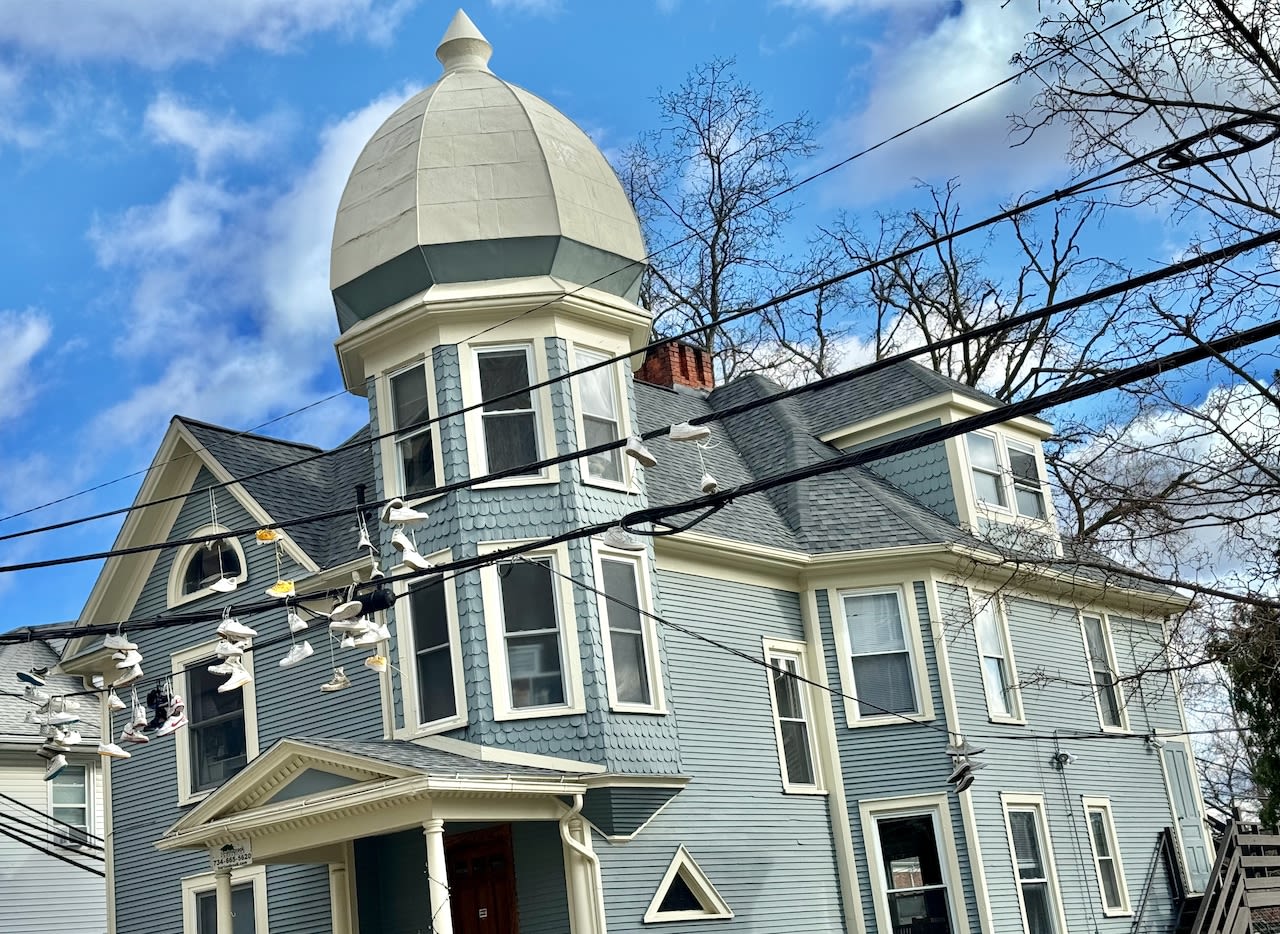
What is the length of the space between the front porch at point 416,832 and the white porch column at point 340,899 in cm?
1

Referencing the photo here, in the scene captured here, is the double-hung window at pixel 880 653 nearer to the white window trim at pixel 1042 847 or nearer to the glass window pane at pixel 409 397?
the white window trim at pixel 1042 847

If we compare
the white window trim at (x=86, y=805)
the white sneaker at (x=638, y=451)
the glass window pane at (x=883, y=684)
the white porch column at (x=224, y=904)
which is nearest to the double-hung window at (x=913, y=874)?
the glass window pane at (x=883, y=684)

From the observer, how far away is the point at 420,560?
11828 mm

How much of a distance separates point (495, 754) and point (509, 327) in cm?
472

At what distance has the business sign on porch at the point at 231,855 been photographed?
48.4ft

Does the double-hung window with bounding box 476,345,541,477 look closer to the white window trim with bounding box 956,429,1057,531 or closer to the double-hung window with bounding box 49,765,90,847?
the white window trim with bounding box 956,429,1057,531

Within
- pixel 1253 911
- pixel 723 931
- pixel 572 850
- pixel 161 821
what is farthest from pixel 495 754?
pixel 1253 911

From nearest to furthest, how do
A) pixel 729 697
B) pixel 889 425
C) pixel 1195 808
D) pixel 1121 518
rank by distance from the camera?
1. pixel 1121 518
2. pixel 729 697
3. pixel 889 425
4. pixel 1195 808

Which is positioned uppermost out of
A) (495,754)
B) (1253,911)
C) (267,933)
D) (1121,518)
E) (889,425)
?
(889,425)

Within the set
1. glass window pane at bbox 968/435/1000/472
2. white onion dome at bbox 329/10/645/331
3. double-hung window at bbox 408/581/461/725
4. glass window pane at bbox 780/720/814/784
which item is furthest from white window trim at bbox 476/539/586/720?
glass window pane at bbox 968/435/1000/472

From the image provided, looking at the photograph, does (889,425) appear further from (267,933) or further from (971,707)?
(267,933)

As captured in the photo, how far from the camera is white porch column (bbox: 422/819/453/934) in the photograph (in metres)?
13.1

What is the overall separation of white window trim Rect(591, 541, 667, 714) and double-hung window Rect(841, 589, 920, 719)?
11.1 feet

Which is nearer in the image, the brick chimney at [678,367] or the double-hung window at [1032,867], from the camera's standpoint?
the double-hung window at [1032,867]
